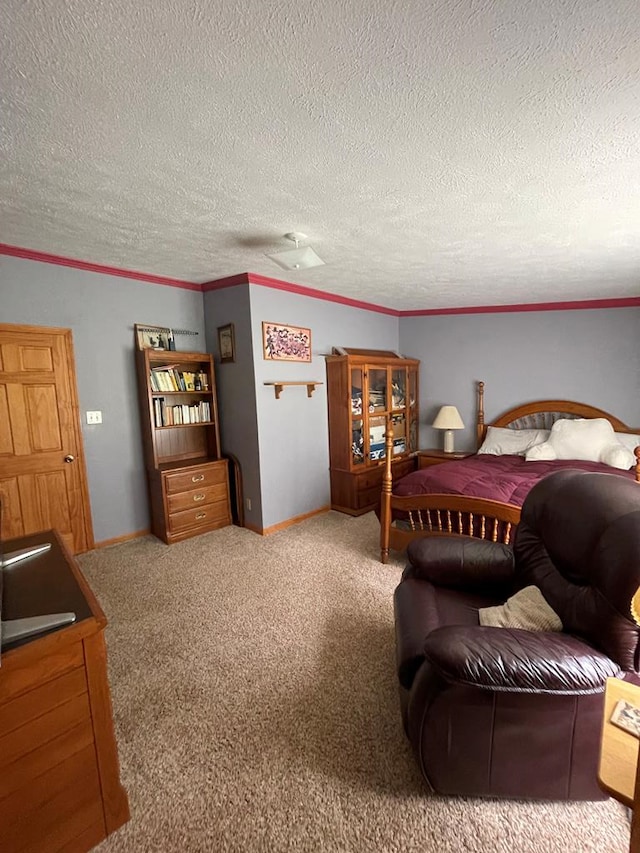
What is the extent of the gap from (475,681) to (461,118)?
1884mm

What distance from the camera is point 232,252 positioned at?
2.83 meters

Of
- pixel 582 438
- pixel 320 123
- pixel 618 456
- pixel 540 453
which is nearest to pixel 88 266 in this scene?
pixel 320 123

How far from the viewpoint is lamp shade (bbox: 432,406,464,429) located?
480cm

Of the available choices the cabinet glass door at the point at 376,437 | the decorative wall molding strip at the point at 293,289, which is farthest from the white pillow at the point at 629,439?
the cabinet glass door at the point at 376,437

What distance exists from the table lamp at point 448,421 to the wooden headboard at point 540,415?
335 millimetres

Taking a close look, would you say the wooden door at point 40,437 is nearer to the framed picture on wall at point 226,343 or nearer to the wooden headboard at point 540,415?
the framed picture on wall at point 226,343

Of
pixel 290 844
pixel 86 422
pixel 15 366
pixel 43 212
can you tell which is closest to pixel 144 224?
pixel 43 212

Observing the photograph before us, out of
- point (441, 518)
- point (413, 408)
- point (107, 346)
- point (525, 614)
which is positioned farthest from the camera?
point (413, 408)

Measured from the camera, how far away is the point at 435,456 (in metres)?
4.88

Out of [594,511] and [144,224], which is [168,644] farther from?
[144,224]

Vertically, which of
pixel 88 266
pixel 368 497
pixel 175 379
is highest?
pixel 88 266

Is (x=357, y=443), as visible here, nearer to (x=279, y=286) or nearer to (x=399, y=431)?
(x=399, y=431)

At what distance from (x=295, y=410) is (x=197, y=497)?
1268 mm

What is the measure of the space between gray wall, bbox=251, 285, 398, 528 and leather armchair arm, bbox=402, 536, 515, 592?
207 cm
